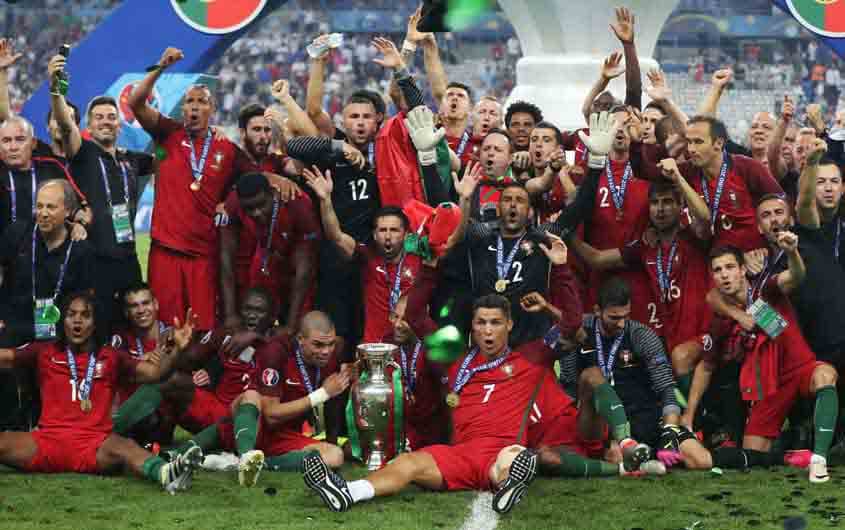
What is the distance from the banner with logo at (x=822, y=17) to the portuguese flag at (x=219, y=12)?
3867 mm

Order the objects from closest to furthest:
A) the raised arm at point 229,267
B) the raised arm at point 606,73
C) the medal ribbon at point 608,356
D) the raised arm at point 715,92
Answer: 1. the medal ribbon at point 608,356
2. the raised arm at point 229,267
3. the raised arm at point 715,92
4. the raised arm at point 606,73

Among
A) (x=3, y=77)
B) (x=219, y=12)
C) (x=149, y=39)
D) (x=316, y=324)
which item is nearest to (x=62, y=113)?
(x=3, y=77)

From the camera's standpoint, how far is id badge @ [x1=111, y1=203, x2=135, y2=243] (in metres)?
6.77

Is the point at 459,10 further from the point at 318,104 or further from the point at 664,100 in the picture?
the point at 664,100

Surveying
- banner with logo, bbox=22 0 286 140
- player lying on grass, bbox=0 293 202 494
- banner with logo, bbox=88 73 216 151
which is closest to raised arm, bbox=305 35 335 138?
player lying on grass, bbox=0 293 202 494

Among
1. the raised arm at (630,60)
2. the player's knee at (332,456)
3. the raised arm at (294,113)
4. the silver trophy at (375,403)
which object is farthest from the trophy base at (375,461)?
the raised arm at (630,60)

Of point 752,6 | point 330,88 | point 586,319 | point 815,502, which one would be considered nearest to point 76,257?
point 586,319

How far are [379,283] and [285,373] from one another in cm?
63

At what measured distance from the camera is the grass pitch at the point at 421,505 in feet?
17.0

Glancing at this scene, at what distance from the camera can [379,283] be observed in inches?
259

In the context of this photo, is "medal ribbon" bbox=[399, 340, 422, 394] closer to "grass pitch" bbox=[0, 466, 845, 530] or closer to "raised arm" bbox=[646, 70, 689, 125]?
"grass pitch" bbox=[0, 466, 845, 530]

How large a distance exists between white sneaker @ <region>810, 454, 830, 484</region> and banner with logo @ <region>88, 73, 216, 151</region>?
6.18 meters

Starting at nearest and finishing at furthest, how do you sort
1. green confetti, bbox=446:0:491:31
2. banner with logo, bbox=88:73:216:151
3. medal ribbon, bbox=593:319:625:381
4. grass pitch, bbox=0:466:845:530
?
grass pitch, bbox=0:466:845:530 → medal ribbon, bbox=593:319:625:381 → green confetti, bbox=446:0:491:31 → banner with logo, bbox=88:73:216:151

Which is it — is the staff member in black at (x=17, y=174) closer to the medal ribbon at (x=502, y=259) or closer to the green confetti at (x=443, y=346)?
the green confetti at (x=443, y=346)
